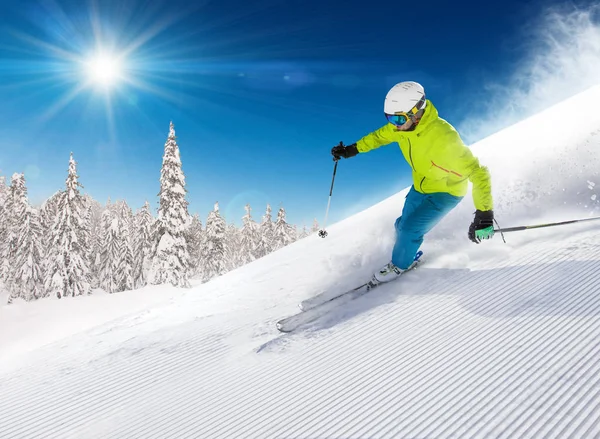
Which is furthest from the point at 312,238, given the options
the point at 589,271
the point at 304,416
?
the point at 304,416

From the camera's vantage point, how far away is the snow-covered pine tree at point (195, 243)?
1014 inches

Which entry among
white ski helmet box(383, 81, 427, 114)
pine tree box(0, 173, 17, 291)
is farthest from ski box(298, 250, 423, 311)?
pine tree box(0, 173, 17, 291)

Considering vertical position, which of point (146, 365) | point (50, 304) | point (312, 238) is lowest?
point (146, 365)

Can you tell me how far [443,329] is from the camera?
320cm

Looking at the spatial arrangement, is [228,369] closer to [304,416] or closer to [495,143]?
[304,416]

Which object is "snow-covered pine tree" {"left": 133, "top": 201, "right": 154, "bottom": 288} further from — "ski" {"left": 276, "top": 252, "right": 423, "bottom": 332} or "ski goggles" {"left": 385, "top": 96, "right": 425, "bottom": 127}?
Answer: "ski goggles" {"left": 385, "top": 96, "right": 425, "bottom": 127}

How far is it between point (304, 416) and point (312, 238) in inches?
241

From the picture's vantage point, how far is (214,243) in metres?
35.2

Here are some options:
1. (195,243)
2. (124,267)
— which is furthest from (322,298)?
(124,267)

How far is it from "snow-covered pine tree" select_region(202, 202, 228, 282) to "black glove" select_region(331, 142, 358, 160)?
30.1 metres

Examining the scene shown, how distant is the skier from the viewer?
3.85 meters

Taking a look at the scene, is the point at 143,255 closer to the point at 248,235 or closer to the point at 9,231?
the point at 9,231

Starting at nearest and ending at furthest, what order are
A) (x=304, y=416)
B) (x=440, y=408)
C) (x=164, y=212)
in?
(x=440, y=408) → (x=304, y=416) → (x=164, y=212)

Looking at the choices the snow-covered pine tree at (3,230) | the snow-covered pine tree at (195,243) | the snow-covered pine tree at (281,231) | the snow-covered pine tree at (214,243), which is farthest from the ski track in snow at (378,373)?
the snow-covered pine tree at (281,231)
